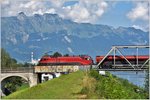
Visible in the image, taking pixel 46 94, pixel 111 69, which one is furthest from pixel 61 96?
pixel 111 69

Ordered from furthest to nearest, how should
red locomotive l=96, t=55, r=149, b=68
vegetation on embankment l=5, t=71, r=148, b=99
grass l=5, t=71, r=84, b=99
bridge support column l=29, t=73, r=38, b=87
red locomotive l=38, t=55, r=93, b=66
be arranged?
bridge support column l=29, t=73, r=38, b=87 < red locomotive l=38, t=55, r=93, b=66 < red locomotive l=96, t=55, r=149, b=68 < grass l=5, t=71, r=84, b=99 < vegetation on embankment l=5, t=71, r=148, b=99

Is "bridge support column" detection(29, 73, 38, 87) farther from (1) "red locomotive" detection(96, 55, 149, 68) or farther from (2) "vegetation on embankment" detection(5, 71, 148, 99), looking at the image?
(2) "vegetation on embankment" detection(5, 71, 148, 99)

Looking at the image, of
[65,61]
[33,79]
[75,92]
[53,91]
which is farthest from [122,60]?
[75,92]

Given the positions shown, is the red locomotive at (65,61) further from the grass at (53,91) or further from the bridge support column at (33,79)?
the grass at (53,91)

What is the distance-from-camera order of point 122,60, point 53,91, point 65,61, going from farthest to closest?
point 65,61 → point 122,60 → point 53,91

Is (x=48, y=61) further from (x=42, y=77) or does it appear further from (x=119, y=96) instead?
(x=119, y=96)

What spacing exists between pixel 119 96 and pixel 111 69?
90.3 feet

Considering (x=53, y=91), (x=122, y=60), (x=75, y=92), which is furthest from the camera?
(x=122, y=60)

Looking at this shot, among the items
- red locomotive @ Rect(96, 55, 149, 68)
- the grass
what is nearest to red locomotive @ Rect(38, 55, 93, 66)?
red locomotive @ Rect(96, 55, 149, 68)

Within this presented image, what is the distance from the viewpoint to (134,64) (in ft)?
168

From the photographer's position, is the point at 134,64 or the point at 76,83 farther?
the point at 134,64

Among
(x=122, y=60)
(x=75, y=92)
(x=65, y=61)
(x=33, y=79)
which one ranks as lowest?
(x=33, y=79)

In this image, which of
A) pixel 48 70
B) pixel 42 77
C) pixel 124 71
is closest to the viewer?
pixel 124 71

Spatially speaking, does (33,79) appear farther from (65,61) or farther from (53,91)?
(53,91)
